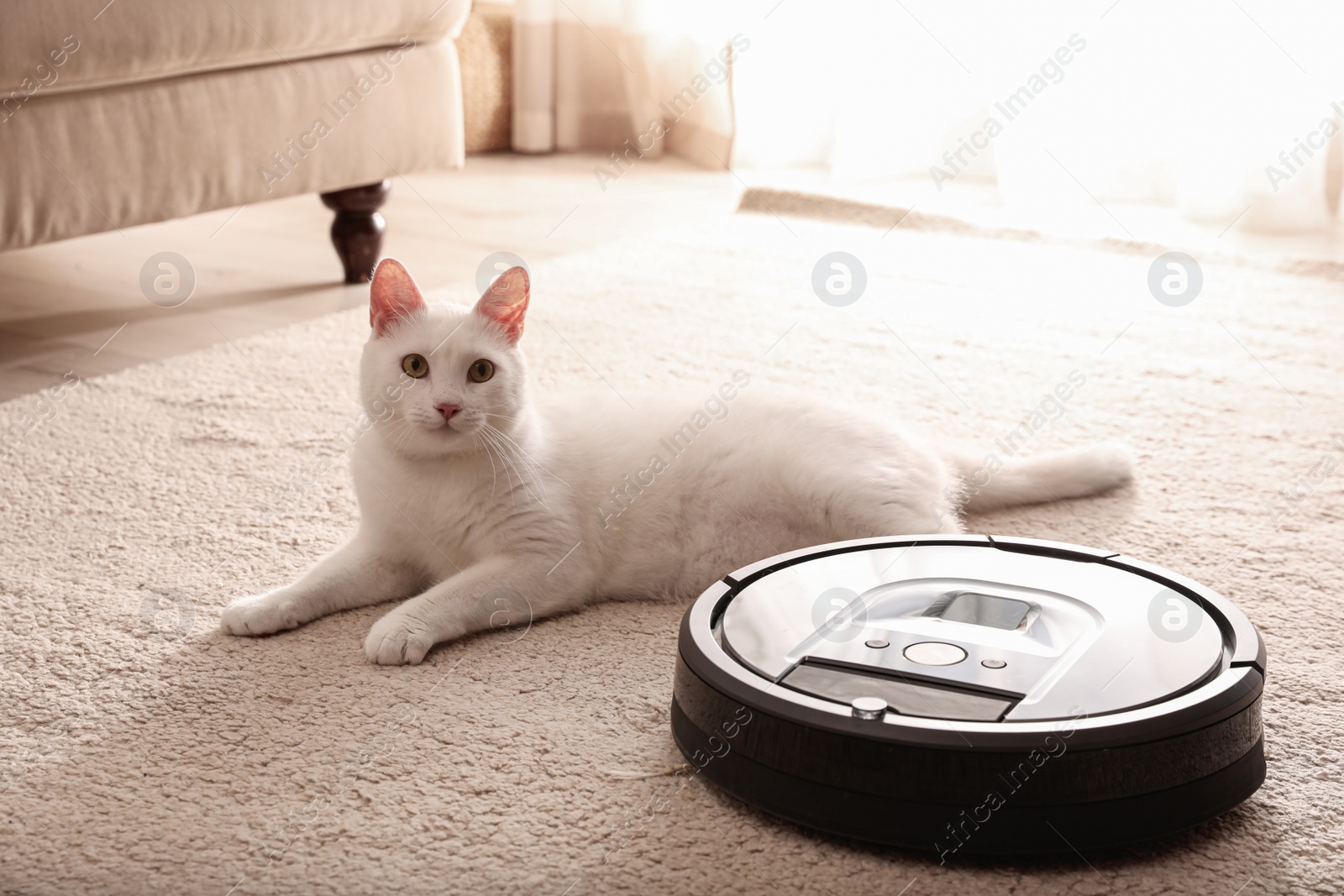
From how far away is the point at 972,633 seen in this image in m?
1.15

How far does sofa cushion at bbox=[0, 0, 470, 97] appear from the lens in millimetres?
2080

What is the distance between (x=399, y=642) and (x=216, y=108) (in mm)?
1532

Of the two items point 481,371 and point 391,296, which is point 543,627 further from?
point 391,296

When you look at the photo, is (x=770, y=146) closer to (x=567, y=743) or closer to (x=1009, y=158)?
(x=1009, y=158)

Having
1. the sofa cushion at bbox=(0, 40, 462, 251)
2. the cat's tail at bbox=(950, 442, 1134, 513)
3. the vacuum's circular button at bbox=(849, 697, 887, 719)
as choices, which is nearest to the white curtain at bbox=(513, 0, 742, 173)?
the sofa cushion at bbox=(0, 40, 462, 251)

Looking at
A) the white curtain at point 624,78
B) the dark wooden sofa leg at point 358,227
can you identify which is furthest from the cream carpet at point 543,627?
the white curtain at point 624,78

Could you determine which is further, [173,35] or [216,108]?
[216,108]

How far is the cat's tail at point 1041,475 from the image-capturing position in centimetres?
166

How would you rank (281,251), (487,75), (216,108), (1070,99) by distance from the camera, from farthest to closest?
(487,75) → (1070,99) → (281,251) → (216,108)

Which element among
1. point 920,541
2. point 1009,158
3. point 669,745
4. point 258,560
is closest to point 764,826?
point 669,745

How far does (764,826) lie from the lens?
105 cm

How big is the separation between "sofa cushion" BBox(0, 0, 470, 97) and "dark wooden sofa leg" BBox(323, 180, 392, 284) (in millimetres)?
302

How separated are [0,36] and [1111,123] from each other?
2.76 m

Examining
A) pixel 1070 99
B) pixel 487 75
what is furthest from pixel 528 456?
pixel 487 75
